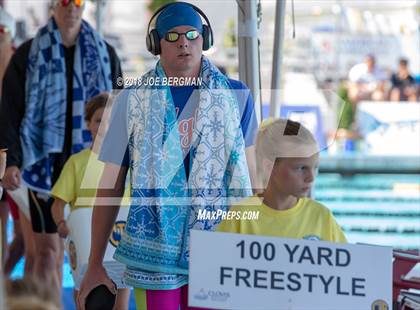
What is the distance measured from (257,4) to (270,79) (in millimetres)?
267

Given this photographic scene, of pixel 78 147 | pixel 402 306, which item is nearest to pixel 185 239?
pixel 402 306

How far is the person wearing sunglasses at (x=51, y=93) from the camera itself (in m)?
3.80

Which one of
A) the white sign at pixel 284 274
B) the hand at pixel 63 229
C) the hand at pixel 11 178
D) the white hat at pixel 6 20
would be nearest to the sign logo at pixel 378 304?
the white sign at pixel 284 274

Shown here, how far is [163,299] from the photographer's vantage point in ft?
8.70

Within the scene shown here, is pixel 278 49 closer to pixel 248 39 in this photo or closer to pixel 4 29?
pixel 248 39

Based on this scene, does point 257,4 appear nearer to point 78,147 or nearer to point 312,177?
point 312,177

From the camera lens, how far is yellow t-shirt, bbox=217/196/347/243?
2.74 meters

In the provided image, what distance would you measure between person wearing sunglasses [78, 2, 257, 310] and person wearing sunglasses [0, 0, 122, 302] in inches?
40.1

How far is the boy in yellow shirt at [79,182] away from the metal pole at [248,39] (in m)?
0.52

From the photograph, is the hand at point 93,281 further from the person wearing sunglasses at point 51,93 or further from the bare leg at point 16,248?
the bare leg at point 16,248

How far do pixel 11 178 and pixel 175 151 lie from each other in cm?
147

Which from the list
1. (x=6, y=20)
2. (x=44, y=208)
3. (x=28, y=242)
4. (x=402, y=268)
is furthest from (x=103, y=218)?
(x=6, y=20)

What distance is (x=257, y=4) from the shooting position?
325cm

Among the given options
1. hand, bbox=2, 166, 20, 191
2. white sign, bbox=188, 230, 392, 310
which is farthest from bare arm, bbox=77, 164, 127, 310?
hand, bbox=2, 166, 20, 191
